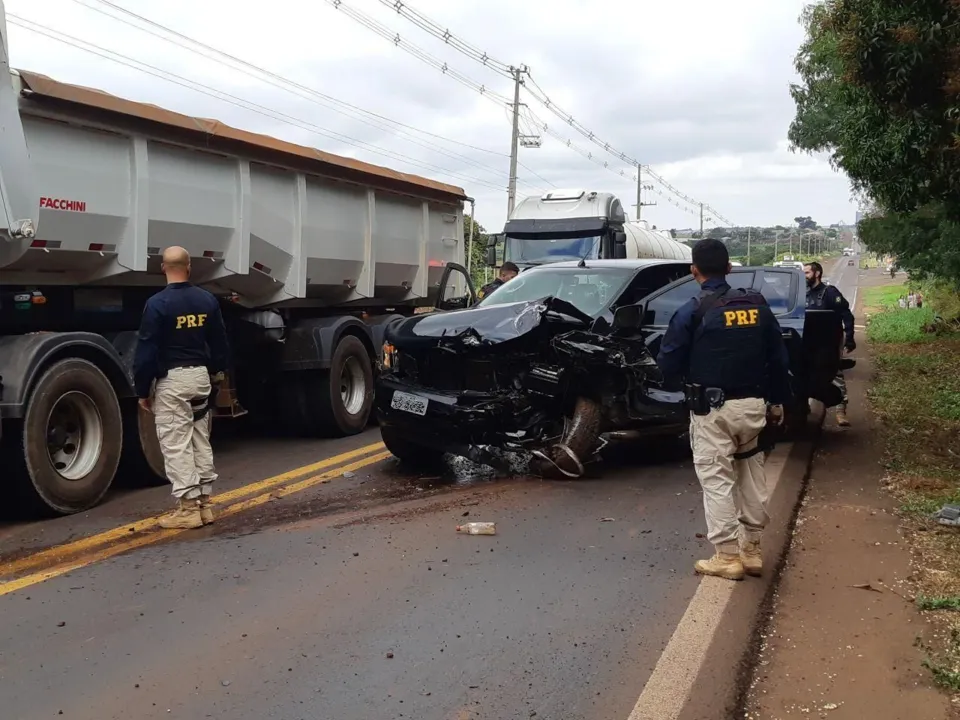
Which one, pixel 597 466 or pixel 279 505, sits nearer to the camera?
pixel 279 505

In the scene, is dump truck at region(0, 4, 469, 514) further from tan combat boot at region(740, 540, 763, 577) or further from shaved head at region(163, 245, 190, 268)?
tan combat boot at region(740, 540, 763, 577)

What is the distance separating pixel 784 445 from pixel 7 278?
22.5 feet

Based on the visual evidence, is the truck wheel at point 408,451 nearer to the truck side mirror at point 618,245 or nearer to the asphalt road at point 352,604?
the asphalt road at point 352,604

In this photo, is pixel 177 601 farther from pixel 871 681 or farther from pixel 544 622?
pixel 871 681

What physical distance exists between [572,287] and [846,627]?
501 centimetres

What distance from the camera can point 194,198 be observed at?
25.8 ft

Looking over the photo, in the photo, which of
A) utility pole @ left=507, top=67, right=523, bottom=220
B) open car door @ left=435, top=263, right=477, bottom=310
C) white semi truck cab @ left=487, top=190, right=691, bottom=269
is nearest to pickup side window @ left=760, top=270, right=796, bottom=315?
open car door @ left=435, top=263, right=477, bottom=310

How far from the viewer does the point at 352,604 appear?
4.68m

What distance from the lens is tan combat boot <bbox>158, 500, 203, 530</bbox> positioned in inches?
239

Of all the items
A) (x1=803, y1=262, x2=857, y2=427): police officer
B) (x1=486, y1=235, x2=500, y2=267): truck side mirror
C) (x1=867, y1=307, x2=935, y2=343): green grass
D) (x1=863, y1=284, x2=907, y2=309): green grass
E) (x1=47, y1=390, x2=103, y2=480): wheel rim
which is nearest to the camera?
(x1=47, y1=390, x2=103, y2=480): wheel rim

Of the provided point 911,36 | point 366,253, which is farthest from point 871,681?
point 366,253

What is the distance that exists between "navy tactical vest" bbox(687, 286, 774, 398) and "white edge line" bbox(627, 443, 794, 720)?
1021 mm

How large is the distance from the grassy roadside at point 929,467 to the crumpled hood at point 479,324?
2.85 metres

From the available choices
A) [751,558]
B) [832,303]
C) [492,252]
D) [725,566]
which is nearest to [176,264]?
[725,566]
